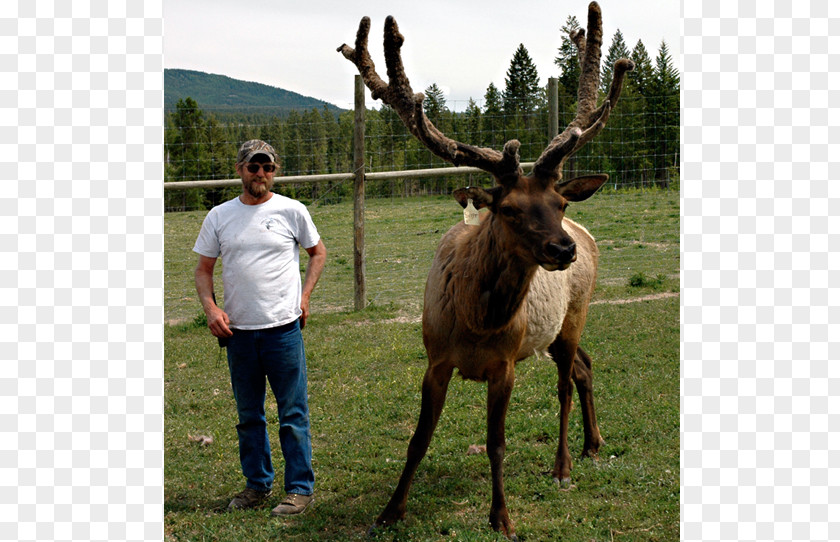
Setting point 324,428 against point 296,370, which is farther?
Result: point 324,428

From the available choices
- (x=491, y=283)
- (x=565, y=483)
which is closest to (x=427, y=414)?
(x=491, y=283)

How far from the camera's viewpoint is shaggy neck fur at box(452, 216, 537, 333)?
4.47 metres

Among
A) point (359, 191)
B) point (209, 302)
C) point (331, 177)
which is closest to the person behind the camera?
point (209, 302)

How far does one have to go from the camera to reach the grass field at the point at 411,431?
4.75 meters

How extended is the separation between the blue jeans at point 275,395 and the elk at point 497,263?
0.71 m

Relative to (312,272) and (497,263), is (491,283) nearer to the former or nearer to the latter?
(497,263)

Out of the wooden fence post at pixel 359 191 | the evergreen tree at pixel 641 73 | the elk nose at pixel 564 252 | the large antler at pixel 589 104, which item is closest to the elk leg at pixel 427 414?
the elk nose at pixel 564 252

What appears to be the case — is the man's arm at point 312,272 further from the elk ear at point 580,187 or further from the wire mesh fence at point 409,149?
the wire mesh fence at point 409,149

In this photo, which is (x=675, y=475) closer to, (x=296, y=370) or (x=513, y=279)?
(x=513, y=279)

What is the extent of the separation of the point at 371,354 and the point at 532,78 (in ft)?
147

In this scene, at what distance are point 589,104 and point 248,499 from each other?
12.1 ft

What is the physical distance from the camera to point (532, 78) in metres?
50.4

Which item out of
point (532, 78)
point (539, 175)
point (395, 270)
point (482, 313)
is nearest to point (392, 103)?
point (539, 175)

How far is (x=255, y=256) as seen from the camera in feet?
15.7
